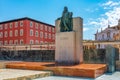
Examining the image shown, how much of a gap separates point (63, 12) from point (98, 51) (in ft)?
14.4

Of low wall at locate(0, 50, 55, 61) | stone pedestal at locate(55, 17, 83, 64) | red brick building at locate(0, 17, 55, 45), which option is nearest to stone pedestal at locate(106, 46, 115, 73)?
stone pedestal at locate(55, 17, 83, 64)

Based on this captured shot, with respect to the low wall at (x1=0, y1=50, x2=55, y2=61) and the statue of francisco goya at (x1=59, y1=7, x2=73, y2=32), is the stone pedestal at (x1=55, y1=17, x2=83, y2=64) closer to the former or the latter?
the statue of francisco goya at (x1=59, y1=7, x2=73, y2=32)

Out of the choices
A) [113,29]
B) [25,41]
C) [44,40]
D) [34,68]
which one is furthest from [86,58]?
[113,29]

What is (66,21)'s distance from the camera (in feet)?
41.4

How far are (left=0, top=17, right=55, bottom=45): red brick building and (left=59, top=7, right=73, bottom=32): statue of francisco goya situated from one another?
42.0m

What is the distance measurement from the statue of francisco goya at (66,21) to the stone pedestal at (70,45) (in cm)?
30

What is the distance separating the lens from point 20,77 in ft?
25.6

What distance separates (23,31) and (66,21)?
43.1 m

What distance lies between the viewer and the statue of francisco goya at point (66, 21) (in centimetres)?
1255

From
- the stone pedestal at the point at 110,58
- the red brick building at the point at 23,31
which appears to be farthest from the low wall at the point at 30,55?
the red brick building at the point at 23,31

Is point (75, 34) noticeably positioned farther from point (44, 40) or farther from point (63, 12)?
point (44, 40)

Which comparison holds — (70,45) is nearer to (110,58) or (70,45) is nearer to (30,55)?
(110,58)

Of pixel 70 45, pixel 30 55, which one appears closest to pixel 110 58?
pixel 70 45

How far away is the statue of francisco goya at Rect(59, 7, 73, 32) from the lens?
41.2 feet
